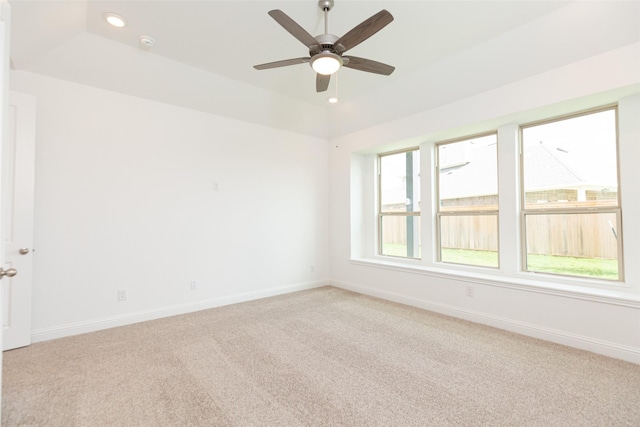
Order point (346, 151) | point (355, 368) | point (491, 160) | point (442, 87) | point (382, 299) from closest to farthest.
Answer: point (355, 368) < point (442, 87) < point (491, 160) < point (382, 299) < point (346, 151)

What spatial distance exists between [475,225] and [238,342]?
3368 millimetres

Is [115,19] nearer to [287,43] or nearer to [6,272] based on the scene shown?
[287,43]

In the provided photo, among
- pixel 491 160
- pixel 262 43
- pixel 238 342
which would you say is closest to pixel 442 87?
pixel 491 160

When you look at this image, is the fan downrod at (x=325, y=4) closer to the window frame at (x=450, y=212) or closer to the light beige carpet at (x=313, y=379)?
the window frame at (x=450, y=212)

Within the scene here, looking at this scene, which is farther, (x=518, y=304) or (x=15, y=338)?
(x=518, y=304)

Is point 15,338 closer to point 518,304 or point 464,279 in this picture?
point 464,279

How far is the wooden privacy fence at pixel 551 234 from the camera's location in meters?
3.04

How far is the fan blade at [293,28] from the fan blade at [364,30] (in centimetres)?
18

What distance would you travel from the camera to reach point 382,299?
4512mm

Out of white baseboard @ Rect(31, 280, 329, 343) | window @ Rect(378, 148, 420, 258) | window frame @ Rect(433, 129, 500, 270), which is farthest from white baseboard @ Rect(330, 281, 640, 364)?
white baseboard @ Rect(31, 280, 329, 343)

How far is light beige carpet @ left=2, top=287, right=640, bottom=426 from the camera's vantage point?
1.85 metres

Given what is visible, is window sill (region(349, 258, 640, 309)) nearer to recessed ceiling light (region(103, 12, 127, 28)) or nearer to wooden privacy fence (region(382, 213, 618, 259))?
wooden privacy fence (region(382, 213, 618, 259))

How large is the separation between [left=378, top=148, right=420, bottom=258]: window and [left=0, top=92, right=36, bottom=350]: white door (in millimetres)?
4639

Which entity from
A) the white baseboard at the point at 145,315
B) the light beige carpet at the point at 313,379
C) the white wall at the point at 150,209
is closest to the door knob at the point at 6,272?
the light beige carpet at the point at 313,379
